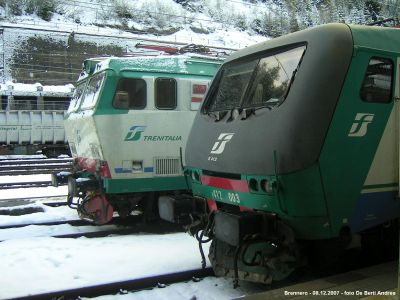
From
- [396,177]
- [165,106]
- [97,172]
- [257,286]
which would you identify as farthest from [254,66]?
[97,172]

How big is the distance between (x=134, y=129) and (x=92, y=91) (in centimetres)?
A: 109

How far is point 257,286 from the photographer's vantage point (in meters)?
5.11

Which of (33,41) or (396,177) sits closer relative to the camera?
(396,177)

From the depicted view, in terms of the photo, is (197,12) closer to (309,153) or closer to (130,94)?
(130,94)

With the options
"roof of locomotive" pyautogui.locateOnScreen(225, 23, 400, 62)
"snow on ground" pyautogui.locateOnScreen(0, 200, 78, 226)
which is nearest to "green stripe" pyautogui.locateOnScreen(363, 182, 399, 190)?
"roof of locomotive" pyautogui.locateOnScreen(225, 23, 400, 62)

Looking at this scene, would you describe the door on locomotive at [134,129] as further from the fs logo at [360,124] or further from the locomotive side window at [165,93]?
the fs logo at [360,124]

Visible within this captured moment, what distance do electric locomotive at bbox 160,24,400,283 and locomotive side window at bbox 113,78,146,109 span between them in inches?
129

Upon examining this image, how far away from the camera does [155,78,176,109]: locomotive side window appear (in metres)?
8.17

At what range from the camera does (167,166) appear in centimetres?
818

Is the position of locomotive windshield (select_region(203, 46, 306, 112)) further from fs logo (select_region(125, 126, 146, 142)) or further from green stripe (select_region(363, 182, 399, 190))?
fs logo (select_region(125, 126, 146, 142))

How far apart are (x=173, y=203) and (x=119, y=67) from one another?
130 inches

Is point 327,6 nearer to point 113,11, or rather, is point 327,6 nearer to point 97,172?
point 113,11

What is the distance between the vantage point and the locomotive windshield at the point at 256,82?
4.55 metres

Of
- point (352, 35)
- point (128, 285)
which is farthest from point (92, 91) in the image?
point (352, 35)
